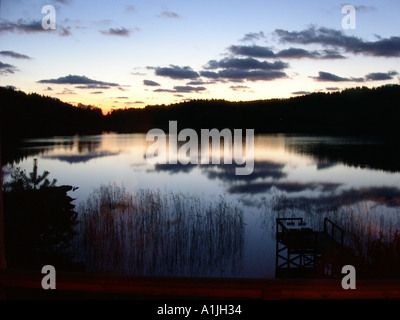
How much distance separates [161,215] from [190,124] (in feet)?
227

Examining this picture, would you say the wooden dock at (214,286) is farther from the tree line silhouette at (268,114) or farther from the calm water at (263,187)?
the tree line silhouette at (268,114)

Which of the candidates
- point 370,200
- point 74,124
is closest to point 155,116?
point 74,124

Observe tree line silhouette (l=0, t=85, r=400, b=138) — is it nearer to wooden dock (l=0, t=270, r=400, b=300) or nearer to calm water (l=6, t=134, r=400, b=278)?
calm water (l=6, t=134, r=400, b=278)

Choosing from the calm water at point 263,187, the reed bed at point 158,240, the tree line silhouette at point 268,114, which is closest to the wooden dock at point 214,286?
the reed bed at point 158,240

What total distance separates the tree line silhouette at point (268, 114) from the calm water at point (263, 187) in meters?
36.3

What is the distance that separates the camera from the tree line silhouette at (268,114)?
6762 cm

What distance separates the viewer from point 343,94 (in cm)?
8088

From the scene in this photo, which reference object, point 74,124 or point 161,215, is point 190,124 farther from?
point 161,215

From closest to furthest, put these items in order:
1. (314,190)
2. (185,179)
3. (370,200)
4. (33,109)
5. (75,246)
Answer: (75,246) < (370,200) < (314,190) < (185,179) < (33,109)

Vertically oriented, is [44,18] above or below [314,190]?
above

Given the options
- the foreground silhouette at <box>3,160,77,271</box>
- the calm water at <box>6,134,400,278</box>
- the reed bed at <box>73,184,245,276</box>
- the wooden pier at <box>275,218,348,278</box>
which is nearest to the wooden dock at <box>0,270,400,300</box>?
the foreground silhouette at <box>3,160,77,271</box>

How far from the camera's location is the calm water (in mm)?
9352

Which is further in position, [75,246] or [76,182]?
[76,182]
